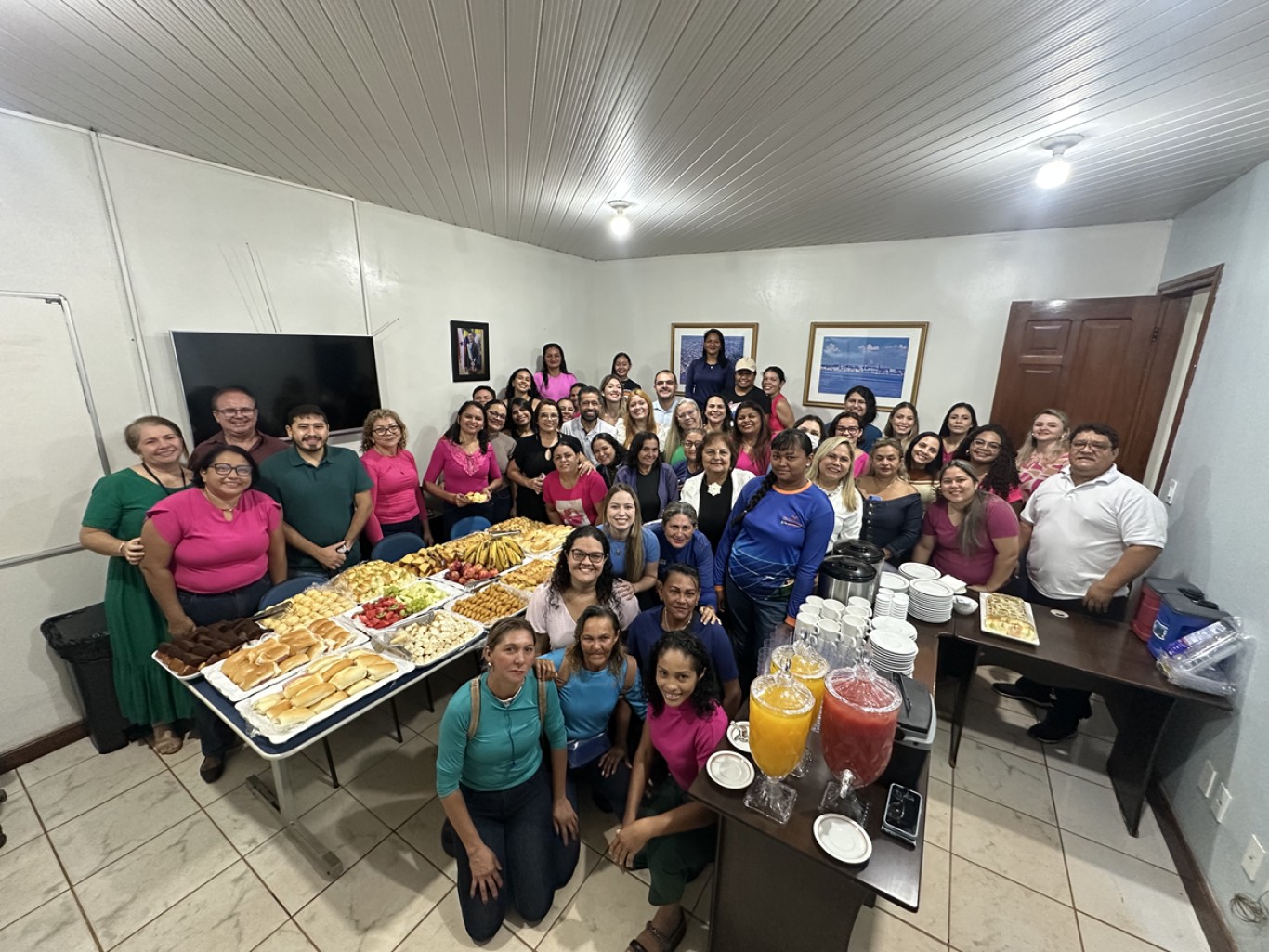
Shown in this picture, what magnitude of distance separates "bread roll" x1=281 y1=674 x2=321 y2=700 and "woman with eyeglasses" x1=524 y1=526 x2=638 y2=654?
892mm

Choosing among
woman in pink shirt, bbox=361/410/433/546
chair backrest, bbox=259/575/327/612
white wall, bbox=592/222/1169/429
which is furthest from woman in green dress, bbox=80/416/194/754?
white wall, bbox=592/222/1169/429

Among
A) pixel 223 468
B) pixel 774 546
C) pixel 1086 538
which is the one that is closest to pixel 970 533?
pixel 1086 538

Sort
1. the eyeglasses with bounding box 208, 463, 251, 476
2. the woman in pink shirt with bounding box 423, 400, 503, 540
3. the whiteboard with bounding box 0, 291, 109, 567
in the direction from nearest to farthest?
the eyeglasses with bounding box 208, 463, 251, 476
the whiteboard with bounding box 0, 291, 109, 567
the woman in pink shirt with bounding box 423, 400, 503, 540

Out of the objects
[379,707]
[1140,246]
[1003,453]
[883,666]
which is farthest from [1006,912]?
[1140,246]

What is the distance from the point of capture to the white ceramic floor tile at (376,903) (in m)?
1.88

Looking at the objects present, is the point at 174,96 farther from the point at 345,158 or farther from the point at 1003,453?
the point at 1003,453

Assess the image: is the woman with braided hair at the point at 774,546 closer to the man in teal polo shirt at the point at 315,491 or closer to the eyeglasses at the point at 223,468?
the man in teal polo shirt at the point at 315,491

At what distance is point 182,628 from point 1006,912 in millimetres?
3848

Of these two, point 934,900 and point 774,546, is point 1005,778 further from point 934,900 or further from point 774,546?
point 774,546

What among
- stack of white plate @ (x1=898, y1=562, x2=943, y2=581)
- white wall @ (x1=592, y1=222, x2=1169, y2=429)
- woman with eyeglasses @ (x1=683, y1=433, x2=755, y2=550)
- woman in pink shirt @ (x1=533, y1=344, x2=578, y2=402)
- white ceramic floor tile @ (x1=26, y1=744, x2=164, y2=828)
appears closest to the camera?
white ceramic floor tile @ (x1=26, y1=744, x2=164, y2=828)

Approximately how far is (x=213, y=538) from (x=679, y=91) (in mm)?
2984

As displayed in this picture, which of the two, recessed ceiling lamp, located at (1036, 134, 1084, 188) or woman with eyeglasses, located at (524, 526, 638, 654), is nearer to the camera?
woman with eyeglasses, located at (524, 526, 638, 654)

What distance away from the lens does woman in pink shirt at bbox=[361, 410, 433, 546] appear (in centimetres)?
339

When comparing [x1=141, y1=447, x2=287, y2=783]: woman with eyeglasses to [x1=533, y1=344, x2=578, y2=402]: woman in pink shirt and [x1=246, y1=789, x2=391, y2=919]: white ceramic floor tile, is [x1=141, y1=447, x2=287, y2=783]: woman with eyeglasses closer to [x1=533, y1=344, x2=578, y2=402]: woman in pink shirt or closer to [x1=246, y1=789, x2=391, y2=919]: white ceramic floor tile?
[x1=246, y1=789, x2=391, y2=919]: white ceramic floor tile
